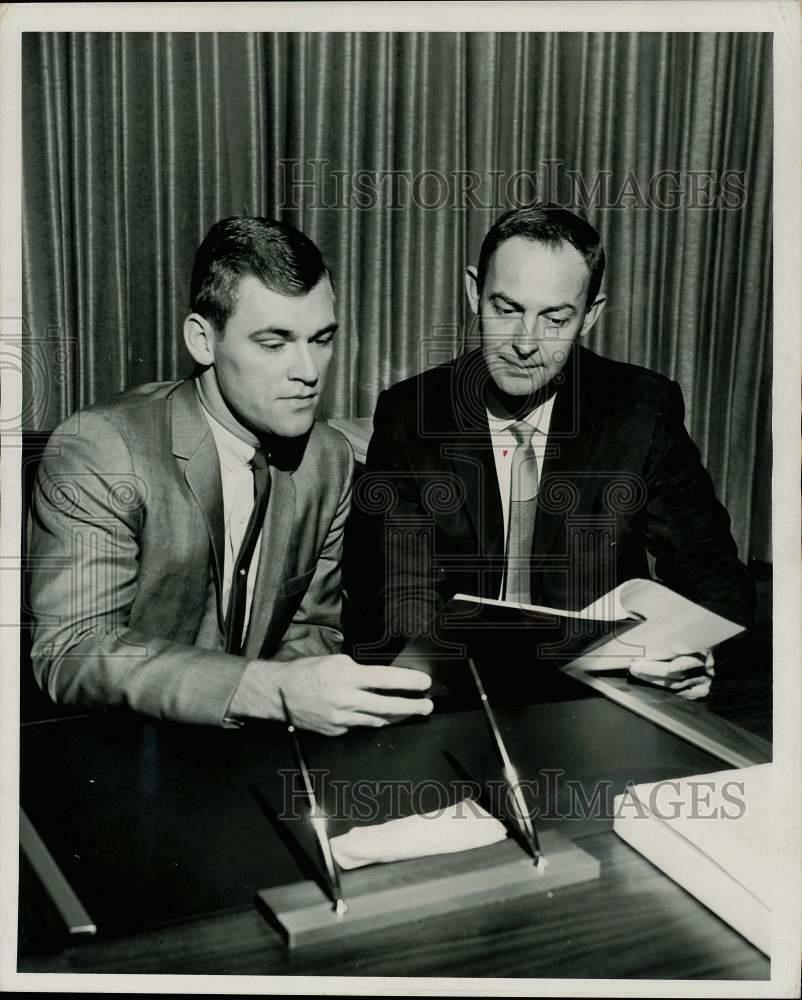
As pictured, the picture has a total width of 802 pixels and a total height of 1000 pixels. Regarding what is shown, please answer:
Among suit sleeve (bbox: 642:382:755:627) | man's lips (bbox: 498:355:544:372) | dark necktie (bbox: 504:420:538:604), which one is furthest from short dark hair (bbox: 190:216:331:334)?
suit sleeve (bbox: 642:382:755:627)

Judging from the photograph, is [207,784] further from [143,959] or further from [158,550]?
[158,550]

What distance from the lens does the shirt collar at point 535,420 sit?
189 centimetres

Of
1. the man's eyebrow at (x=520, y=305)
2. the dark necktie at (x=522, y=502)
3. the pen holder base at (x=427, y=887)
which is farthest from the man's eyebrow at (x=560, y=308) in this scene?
the pen holder base at (x=427, y=887)

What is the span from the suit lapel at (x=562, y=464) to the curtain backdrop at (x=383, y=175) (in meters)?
0.11

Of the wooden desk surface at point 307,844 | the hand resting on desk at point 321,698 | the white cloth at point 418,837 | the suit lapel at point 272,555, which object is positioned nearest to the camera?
the wooden desk surface at point 307,844

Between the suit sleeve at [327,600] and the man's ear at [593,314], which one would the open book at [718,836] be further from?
the man's ear at [593,314]

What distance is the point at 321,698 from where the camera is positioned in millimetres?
1757

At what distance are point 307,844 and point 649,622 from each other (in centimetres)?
78

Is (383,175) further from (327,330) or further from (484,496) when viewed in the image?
(484,496)

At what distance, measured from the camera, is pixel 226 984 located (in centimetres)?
170

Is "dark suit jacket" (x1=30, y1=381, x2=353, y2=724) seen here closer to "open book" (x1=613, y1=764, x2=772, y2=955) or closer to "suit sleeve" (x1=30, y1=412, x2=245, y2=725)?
"suit sleeve" (x1=30, y1=412, x2=245, y2=725)

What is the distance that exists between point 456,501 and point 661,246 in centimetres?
63

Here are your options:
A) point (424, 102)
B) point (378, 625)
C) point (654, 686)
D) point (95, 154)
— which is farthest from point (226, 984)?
point (424, 102)

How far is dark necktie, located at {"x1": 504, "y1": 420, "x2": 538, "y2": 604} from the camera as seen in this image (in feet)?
6.20
